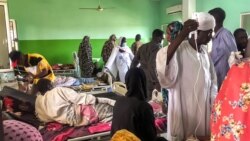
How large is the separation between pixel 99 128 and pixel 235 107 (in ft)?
7.07

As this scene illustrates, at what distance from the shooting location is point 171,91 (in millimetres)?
1888

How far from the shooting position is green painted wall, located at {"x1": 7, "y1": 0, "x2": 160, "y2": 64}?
23.2 feet

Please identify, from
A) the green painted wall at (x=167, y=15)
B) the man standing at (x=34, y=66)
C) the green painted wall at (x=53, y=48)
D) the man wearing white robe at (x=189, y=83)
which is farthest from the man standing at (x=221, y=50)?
the green painted wall at (x=53, y=48)

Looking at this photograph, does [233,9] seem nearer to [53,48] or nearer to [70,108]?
[70,108]

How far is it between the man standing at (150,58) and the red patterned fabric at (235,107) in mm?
2818

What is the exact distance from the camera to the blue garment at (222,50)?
2.47m

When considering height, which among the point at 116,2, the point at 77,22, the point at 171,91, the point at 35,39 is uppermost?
the point at 116,2

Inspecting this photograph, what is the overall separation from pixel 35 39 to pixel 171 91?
6.22 metres

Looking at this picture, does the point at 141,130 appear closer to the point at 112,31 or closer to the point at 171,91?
the point at 171,91

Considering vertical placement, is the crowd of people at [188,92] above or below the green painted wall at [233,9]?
below

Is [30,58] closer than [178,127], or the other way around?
[178,127]

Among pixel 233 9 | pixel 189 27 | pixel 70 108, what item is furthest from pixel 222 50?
pixel 233 9

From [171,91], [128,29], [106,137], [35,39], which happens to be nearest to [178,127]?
[171,91]

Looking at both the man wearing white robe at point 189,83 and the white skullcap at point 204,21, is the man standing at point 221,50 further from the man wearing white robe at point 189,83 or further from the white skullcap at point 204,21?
the white skullcap at point 204,21
